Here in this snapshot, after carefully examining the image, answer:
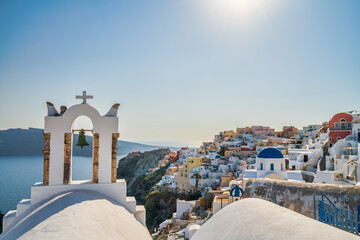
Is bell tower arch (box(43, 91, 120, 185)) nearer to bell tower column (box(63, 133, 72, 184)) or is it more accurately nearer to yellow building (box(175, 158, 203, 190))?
bell tower column (box(63, 133, 72, 184))

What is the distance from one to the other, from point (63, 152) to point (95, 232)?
9.33 ft

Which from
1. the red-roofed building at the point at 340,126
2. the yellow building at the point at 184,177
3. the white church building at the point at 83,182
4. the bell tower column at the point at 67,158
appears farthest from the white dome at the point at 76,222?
the yellow building at the point at 184,177

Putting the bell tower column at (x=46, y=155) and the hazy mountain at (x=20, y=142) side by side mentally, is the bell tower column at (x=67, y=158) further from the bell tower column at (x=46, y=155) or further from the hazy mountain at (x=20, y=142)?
the hazy mountain at (x=20, y=142)

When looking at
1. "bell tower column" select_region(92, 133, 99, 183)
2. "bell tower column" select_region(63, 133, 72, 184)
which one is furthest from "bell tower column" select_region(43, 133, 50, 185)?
"bell tower column" select_region(92, 133, 99, 183)

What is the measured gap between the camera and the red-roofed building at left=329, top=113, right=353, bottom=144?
2580 cm

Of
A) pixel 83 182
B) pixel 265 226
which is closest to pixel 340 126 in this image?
pixel 83 182

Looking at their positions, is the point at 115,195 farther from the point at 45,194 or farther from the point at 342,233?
the point at 342,233

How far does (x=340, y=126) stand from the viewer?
2662cm

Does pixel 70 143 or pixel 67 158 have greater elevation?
pixel 70 143

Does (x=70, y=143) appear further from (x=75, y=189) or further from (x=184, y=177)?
(x=184, y=177)

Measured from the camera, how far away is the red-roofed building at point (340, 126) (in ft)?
84.6

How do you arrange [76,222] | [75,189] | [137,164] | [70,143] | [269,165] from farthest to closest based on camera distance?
[137,164], [269,165], [70,143], [75,189], [76,222]

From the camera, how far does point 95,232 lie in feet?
11.1

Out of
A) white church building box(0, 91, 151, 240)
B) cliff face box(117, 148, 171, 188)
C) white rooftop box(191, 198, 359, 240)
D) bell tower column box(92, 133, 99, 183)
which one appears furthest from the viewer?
cliff face box(117, 148, 171, 188)
